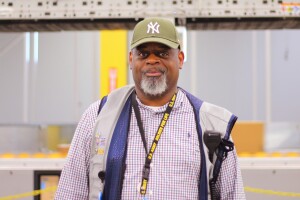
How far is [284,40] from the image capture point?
892 cm

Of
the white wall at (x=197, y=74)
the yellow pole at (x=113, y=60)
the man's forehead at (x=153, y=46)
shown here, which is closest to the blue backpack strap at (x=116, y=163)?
the man's forehead at (x=153, y=46)

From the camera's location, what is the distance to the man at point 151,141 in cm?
163

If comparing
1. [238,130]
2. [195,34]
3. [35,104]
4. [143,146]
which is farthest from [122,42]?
[143,146]

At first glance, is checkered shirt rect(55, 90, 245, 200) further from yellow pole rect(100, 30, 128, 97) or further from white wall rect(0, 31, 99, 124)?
white wall rect(0, 31, 99, 124)

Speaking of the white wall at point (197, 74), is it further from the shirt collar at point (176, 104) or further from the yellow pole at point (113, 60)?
the shirt collar at point (176, 104)

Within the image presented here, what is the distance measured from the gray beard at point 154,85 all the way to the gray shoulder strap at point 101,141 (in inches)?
5.7

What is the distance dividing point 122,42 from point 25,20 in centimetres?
547

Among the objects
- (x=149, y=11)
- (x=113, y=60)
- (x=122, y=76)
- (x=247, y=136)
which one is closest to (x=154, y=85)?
(x=149, y=11)

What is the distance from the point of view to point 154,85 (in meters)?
1.66

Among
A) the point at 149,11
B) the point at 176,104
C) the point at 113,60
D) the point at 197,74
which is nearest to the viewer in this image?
the point at 176,104

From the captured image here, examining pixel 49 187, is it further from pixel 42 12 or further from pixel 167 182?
pixel 167 182

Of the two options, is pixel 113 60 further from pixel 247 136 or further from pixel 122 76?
pixel 247 136

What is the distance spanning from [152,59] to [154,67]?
32 mm

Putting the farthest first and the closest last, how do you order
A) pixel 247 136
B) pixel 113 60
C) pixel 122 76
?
1. pixel 113 60
2. pixel 122 76
3. pixel 247 136
